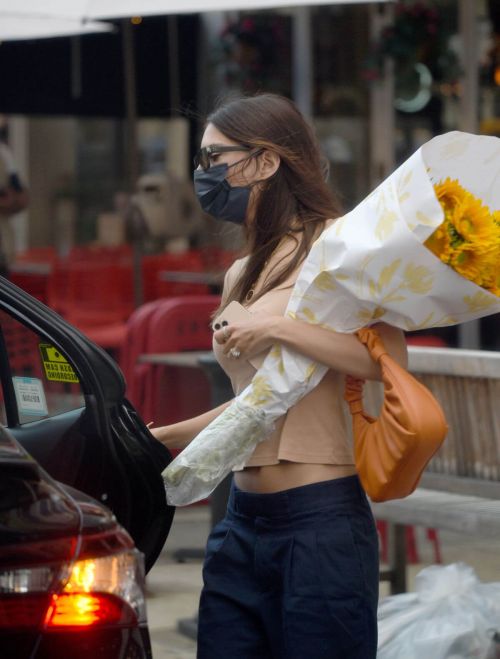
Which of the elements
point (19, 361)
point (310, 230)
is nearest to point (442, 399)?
point (310, 230)

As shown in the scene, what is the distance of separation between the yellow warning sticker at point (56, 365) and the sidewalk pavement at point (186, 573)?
234cm

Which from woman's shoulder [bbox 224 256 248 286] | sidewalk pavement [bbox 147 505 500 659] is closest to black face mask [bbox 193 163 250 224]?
woman's shoulder [bbox 224 256 248 286]

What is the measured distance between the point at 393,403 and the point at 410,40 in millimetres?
7575

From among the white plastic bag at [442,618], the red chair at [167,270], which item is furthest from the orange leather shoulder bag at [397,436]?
the red chair at [167,270]

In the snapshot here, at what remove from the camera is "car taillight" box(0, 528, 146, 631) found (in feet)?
7.09

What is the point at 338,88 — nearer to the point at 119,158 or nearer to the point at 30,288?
the point at 30,288

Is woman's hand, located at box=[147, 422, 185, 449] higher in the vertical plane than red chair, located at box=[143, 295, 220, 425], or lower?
higher

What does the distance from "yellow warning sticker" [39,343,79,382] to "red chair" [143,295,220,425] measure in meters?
3.91

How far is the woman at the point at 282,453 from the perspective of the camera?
113 inches

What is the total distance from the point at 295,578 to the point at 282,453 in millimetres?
259

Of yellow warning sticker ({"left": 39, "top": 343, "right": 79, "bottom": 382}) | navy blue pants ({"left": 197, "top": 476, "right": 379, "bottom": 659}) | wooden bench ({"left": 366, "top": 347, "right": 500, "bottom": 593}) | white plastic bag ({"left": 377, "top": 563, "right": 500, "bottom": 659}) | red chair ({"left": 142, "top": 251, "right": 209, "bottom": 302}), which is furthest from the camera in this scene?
red chair ({"left": 142, "top": 251, "right": 209, "bottom": 302})

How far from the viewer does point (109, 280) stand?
11.8 metres

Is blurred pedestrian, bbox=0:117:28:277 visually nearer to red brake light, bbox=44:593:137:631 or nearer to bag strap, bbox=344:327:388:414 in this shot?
bag strap, bbox=344:327:388:414

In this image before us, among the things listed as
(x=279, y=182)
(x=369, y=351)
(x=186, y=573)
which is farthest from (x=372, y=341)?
(x=186, y=573)
